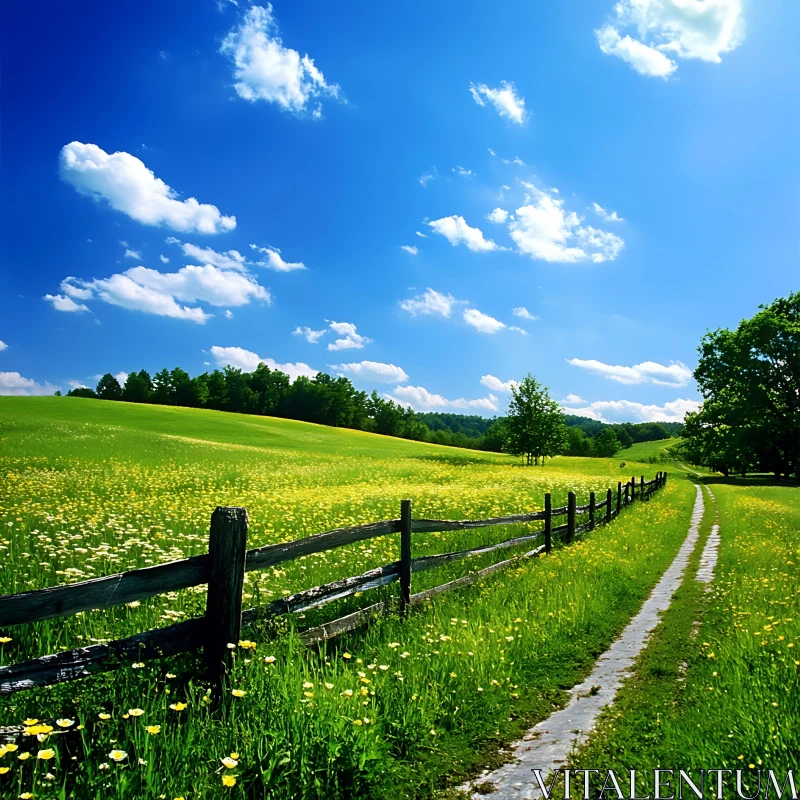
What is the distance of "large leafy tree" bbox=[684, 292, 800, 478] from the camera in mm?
47375

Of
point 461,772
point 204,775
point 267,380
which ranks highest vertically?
point 267,380

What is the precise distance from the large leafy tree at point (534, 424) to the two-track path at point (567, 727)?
5550 centimetres

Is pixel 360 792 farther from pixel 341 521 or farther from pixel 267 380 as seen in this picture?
pixel 267 380

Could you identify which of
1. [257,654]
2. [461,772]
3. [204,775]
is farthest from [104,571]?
[461,772]

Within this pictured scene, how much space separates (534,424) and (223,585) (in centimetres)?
6130

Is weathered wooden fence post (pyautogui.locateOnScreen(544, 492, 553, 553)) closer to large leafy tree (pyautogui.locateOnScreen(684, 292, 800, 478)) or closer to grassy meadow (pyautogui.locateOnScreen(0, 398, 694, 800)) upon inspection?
grassy meadow (pyautogui.locateOnScreen(0, 398, 694, 800))

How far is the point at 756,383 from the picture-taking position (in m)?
48.8

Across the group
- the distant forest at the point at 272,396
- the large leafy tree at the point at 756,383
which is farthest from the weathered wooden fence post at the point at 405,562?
the distant forest at the point at 272,396

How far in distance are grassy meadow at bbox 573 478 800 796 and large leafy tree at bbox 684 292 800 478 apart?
4694cm

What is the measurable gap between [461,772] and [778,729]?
2308 mm

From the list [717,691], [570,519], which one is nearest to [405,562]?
[717,691]

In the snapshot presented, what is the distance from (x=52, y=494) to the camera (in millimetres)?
15289

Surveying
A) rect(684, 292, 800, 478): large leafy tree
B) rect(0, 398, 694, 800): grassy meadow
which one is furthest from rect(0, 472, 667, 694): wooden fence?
rect(684, 292, 800, 478): large leafy tree

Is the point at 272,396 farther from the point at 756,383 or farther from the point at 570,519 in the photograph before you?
the point at 570,519
